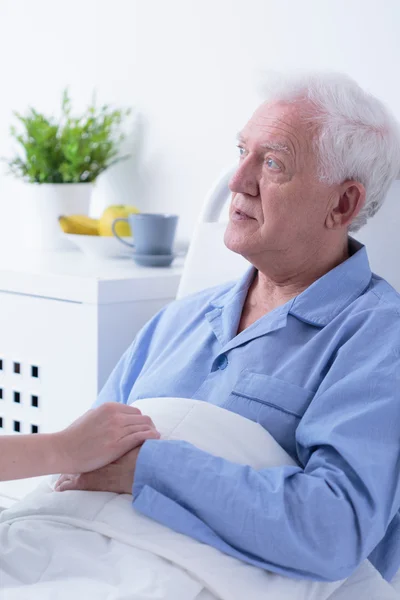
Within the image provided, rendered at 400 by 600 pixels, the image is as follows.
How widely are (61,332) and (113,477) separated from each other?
30.5 inches

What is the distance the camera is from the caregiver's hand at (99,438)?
1204mm

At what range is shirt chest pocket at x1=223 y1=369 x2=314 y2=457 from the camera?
1.30 metres

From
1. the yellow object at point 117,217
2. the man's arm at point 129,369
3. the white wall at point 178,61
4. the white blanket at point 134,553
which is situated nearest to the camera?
the white blanket at point 134,553

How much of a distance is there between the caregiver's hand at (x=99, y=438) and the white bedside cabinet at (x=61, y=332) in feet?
2.18

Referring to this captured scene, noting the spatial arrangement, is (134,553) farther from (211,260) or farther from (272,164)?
(211,260)

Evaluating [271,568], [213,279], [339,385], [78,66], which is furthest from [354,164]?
[78,66]

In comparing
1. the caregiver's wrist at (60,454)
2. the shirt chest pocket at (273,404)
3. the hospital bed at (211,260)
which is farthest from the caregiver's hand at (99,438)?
the hospital bed at (211,260)

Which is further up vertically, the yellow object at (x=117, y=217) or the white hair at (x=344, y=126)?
the white hair at (x=344, y=126)

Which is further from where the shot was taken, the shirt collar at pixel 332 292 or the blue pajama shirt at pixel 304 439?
the shirt collar at pixel 332 292

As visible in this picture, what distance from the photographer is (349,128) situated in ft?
4.52

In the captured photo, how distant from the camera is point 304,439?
4.04 ft

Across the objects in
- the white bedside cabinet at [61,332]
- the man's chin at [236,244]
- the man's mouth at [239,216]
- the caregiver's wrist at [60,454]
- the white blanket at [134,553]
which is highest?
the man's mouth at [239,216]

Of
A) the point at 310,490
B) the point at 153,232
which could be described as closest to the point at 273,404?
the point at 310,490

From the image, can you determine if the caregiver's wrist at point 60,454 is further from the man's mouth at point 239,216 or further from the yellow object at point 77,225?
the yellow object at point 77,225
